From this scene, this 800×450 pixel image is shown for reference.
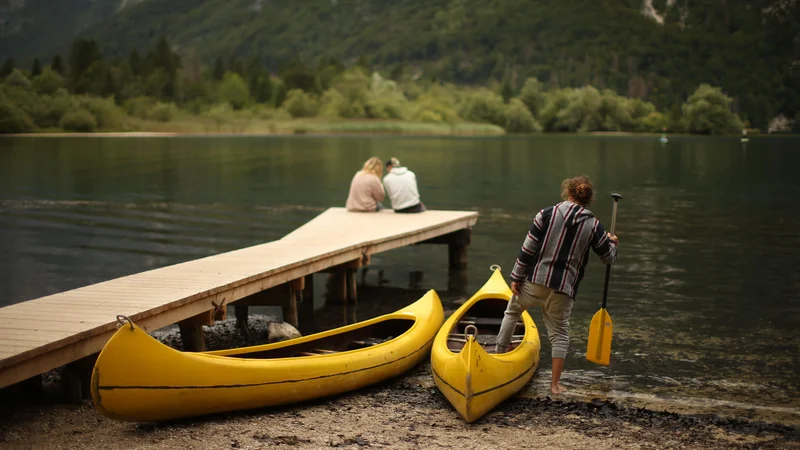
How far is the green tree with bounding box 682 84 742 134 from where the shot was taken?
15088 cm

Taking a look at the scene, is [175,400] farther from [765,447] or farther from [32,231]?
[32,231]

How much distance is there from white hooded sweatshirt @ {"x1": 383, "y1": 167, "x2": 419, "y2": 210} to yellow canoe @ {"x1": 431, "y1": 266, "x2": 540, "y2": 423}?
25.2ft

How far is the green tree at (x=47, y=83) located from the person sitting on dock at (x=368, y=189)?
140m

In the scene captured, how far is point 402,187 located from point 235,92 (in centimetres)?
17335

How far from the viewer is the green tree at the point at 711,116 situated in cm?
15088

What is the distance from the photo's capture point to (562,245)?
7.93 metres

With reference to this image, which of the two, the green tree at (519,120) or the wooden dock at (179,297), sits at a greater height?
the green tree at (519,120)

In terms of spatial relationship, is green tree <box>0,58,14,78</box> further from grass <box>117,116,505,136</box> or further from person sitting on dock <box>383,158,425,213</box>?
person sitting on dock <box>383,158,425,213</box>

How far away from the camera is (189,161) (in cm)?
5806

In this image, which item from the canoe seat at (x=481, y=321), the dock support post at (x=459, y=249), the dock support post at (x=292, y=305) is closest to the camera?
the canoe seat at (x=481, y=321)

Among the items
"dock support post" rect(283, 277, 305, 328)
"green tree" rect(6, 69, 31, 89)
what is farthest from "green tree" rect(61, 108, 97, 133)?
"dock support post" rect(283, 277, 305, 328)

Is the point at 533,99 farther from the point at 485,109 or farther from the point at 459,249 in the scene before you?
the point at 459,249

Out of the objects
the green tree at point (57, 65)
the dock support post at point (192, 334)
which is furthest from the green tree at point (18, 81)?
the dock support post at point (192, 334)

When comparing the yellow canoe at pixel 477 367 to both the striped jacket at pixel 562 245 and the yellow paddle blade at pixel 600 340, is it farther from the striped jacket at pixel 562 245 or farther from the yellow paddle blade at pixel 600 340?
the striped jacket at pixel 562 245
